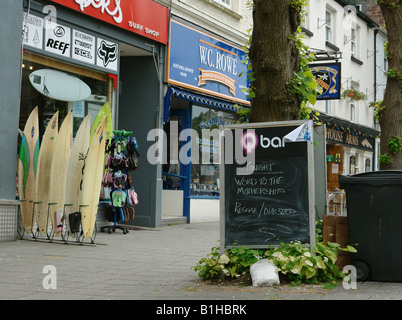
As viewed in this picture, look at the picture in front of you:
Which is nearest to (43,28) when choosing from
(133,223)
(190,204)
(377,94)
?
(133,223)

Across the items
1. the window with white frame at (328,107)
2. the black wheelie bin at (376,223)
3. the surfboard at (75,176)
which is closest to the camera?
the black wheelie bin at (376,223)

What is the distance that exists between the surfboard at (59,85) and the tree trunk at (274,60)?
5656 mm

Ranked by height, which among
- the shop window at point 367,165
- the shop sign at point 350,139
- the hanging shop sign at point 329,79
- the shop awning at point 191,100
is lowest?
the shop window at point 367,165

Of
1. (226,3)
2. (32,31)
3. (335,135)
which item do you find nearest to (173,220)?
(32,31)

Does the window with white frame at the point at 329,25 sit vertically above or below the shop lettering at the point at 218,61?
above

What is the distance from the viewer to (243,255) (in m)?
6.70

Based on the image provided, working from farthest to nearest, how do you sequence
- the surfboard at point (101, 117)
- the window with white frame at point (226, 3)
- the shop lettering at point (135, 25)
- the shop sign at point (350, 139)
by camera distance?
the shop sign at point (350, 139)
the window with white frame at point (226, 3)
the shop lettering at point (135, 25)
the surfboard at point (101, 117)

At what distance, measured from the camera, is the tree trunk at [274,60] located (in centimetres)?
698

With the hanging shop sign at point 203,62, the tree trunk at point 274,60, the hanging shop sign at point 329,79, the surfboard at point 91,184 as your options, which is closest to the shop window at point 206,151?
the hanging shop sign at point 203,62

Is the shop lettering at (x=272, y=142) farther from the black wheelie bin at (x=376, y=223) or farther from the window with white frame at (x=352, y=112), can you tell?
the window with white frame at (x=352, y=112)

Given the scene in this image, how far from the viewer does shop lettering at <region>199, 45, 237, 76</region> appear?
16250 mm

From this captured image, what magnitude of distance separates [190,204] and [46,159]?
6.20m

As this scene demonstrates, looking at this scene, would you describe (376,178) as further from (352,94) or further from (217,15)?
(352,94)

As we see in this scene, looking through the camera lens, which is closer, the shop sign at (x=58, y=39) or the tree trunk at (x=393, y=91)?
the shop sign at (x=58, y=39)
